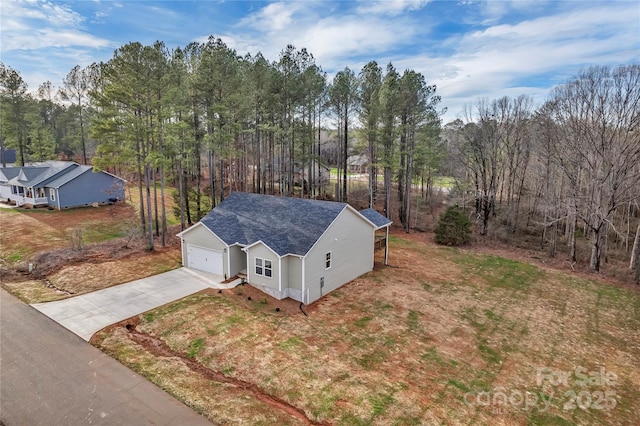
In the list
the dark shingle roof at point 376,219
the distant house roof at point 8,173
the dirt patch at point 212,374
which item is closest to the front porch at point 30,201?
the distant house roof at point 8,173

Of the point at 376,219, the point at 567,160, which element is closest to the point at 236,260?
the point at 376,219

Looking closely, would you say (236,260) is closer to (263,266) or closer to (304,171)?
(263,266)

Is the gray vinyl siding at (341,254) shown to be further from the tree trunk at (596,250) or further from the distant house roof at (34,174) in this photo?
the distant house roof at (34,174)

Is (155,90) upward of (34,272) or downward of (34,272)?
upward

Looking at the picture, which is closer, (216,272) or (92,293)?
(92,293)

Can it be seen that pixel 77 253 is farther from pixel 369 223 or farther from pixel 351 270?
pixel 369 223

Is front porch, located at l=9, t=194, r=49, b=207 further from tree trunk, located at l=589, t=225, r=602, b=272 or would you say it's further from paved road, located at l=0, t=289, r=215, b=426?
tree trunk, located at l=589, t=225, r=602, b=272

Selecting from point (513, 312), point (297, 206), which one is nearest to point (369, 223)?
point (297, 206)

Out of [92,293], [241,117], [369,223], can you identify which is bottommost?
[92,293]
